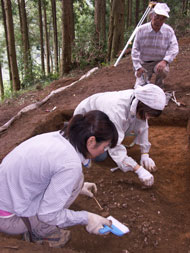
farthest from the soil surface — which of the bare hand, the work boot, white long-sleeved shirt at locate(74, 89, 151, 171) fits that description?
the bare hand


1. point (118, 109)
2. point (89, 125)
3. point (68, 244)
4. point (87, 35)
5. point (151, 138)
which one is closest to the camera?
point (89, 125)

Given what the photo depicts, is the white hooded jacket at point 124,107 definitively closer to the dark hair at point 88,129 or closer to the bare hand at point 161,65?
the dark hair at point 88,129

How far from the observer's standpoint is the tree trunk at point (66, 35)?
7.92 meters

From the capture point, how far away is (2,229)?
180 centimetres

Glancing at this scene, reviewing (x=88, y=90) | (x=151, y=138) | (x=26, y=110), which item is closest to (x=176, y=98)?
(x=151, y=138)

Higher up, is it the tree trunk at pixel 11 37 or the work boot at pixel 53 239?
the tree trunk at pixel 11 37

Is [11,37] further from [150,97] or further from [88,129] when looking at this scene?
[88,129]

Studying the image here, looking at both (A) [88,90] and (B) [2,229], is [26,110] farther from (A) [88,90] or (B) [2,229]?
(B) [2,229]

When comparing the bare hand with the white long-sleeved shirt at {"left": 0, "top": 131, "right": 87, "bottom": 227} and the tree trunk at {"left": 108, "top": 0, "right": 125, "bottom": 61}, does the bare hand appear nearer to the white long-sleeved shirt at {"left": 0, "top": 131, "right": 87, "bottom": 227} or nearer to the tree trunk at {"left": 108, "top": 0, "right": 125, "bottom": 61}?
the white long-sleeved shirt at {"left": 0, "top": 131, "right": 87, "bottom": 227}

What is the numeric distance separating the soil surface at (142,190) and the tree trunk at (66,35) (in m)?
3.99

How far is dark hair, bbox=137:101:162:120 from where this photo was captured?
2.36 metres

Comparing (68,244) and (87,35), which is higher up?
(87,35)

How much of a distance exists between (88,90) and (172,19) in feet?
30.1

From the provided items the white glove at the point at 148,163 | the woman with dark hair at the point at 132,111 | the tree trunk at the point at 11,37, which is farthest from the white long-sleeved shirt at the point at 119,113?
the tree trunk at the point at 11,37
